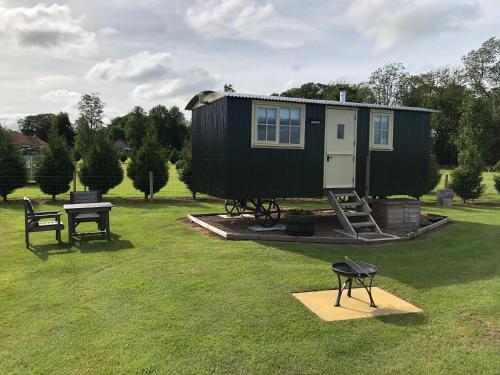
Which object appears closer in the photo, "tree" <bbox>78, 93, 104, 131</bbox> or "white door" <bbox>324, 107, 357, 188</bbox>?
"white door" <bbox>324, 107, 357, 188</bbox>

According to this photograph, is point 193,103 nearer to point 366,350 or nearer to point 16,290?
point 16,290

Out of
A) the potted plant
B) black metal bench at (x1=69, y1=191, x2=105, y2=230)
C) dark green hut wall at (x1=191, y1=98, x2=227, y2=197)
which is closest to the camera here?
black metal bench at (x1=69, y1=191, x2=105, y2=230)

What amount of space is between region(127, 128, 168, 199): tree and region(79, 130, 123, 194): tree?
60cm

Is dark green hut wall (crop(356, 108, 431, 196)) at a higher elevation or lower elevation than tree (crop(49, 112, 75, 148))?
lower

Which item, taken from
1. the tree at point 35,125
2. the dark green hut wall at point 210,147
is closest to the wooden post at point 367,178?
the dark green hut wall at point 210,147

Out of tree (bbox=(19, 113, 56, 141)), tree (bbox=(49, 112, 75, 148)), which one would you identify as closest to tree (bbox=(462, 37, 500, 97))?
tree (bbox=(49, 112, 75, 148))

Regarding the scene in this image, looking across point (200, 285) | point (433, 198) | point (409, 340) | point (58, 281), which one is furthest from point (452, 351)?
point (433, 198)

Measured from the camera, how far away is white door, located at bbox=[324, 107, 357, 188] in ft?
34.9

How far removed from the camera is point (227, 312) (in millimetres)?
4629

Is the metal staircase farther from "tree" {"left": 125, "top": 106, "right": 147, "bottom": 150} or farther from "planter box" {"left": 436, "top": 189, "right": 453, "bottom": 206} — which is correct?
"tree" {"left": 125, "top": 106, "right": 147, "bottom": 150}

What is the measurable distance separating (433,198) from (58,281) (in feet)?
58.4

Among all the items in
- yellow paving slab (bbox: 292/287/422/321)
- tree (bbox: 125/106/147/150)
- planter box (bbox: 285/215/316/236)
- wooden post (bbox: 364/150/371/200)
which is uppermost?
tree (bbox: 125/106/147/150)

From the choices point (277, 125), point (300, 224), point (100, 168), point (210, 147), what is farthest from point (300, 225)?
point (100, 168)

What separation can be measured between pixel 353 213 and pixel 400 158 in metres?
2.92
